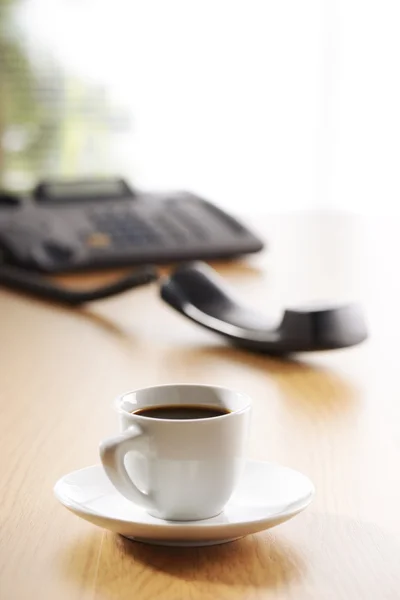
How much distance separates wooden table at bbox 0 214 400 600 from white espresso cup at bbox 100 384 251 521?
0.09 ft

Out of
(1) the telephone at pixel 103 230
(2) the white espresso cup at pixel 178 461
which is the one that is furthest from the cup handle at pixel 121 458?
(1) the telephone at pixel 103 230

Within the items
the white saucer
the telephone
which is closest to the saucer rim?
the white saucer

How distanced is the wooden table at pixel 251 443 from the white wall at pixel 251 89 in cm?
290

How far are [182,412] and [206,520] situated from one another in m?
0.07

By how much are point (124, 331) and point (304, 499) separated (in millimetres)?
646

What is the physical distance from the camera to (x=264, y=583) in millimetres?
522

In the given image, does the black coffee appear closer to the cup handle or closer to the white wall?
the cup handle

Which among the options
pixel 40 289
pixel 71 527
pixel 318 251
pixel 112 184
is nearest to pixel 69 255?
pixel 40 289

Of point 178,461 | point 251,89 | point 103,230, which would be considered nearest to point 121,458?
point 178,461

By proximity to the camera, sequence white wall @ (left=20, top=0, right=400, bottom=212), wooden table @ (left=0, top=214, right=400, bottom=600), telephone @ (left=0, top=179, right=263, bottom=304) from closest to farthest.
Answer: wooden table @ (left=0, top=214, right=400, bottom=600)
telephone @ (left=0, top=179, right=263, bottom=304)
white wall @ (left=20, top=0, right=400, bottom=212)

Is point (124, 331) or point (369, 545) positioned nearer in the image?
point (369, 545)

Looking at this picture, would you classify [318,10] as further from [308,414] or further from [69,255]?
[308,414]

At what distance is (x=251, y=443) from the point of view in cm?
76

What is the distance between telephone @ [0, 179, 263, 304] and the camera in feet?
5.19
